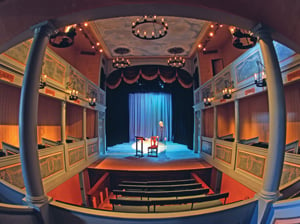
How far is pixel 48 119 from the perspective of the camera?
6219 millimetres

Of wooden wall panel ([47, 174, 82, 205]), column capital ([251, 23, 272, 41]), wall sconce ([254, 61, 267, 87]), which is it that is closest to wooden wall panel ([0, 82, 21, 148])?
wooden wall panel ([47, 174, 82, 205])

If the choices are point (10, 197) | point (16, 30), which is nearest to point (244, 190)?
point (10, 197)

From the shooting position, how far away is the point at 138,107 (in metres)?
13.8

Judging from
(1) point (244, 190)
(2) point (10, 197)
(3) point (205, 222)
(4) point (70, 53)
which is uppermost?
(4) point (70, 53)

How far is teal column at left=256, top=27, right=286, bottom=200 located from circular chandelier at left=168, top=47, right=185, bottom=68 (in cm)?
577

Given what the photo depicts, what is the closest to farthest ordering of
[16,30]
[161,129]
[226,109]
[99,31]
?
1. [16,30]
2. [99,31]
3. [226,109]
4. [161,129]

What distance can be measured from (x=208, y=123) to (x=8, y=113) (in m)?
7.90

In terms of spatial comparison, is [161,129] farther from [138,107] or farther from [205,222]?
[205,222]

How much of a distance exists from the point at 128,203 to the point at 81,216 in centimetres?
107

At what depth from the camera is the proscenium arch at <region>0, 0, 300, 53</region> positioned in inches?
74.4

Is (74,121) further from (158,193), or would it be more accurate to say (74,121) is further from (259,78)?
(259,78)

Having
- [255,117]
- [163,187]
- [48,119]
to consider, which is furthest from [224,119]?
[48,119]

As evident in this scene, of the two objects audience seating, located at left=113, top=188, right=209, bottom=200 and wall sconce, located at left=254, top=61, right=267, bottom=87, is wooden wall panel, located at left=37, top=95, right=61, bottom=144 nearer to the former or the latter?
audience seating, located at left=113, top=188, right=209, bottom=200

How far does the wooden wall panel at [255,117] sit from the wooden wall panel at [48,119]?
24.2ft
